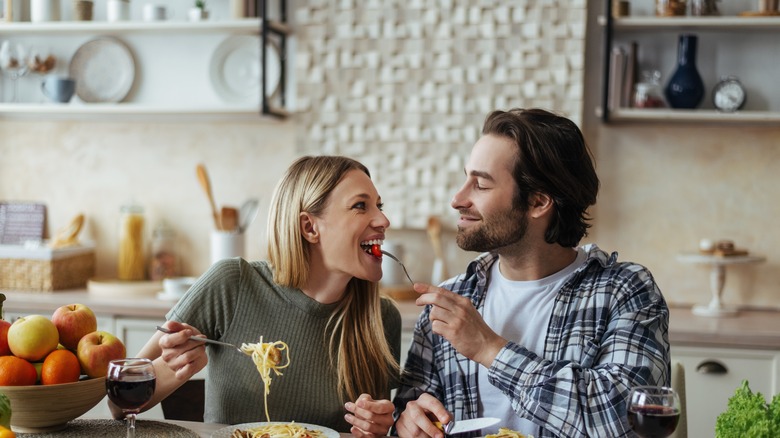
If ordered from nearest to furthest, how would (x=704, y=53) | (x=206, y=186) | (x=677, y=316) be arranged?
(x=677, y=316), (x=704, y=53), (x=206, y=186)

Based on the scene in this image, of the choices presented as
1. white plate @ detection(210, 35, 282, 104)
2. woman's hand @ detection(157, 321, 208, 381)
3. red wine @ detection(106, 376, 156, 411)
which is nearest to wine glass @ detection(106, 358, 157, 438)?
red wine @ detection(106, 376, 156, 411)

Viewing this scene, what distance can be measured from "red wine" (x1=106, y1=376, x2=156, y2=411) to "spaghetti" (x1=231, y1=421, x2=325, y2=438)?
195mm

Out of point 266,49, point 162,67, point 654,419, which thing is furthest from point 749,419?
point 162,67

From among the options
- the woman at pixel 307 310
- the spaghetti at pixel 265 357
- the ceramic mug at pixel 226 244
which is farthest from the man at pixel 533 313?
the ceramic mug at pixel 226 244

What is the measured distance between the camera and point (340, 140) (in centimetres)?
367

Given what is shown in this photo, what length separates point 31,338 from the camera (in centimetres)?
160

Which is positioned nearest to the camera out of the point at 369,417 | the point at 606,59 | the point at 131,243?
the point at 369,417

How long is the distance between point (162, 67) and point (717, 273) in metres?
2.56

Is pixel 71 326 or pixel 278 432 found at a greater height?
pixel 71 326

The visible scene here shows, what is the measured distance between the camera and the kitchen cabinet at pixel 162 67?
366cm

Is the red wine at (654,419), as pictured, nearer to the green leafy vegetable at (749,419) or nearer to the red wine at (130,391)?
the green leafy vegetable at (749,419)

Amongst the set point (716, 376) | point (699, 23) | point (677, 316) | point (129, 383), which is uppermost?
point (699, 23)

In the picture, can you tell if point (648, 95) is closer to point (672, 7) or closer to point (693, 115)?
point (693, 115)

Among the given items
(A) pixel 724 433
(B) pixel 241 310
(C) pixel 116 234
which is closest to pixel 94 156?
(C) pixel 116 234
